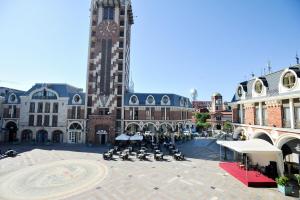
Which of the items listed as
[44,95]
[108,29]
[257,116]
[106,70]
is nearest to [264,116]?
[257,116]

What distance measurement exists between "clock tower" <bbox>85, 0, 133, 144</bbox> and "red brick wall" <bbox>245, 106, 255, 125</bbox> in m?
26.8

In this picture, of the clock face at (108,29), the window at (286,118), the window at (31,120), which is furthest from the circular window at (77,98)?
the window at (286,118)

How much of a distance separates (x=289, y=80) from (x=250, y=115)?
23.2ft

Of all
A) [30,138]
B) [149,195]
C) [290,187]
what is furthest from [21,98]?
[290,187]

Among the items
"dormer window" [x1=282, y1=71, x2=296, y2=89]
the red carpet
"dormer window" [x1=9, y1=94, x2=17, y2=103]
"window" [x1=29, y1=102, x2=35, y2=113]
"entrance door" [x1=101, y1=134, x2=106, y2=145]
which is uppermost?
"dormer window" [x1=9, y1=94, x2=17, y2=103]

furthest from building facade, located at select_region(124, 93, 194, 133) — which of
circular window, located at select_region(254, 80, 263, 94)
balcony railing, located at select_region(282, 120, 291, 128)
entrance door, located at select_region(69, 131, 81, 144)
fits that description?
balcony railing, located at select_region(282, 120, 291, 128)

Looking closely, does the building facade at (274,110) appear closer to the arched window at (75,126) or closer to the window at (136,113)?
the window at (136,113)

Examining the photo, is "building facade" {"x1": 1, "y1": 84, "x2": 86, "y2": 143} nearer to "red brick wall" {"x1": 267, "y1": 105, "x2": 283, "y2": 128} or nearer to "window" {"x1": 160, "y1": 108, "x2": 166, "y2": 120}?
"window" {"x1": 160, "y1": 108, "x2": 166, "y2": 120}

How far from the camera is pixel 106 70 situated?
45.4 m

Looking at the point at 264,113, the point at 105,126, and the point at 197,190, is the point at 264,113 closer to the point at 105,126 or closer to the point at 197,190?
the point at 197,190

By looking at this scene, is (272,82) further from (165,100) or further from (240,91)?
(165,100)

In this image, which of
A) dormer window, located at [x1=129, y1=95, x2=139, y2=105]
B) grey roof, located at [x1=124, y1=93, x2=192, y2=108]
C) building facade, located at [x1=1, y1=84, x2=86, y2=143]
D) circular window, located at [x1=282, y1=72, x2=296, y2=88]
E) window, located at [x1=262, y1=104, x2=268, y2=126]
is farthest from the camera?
grey roof, located at [x1=124, y1=93, x2=192, y2=108]

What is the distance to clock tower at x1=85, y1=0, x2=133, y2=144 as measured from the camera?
43.0 meters

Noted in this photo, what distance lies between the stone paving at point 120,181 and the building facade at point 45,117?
1842cm
